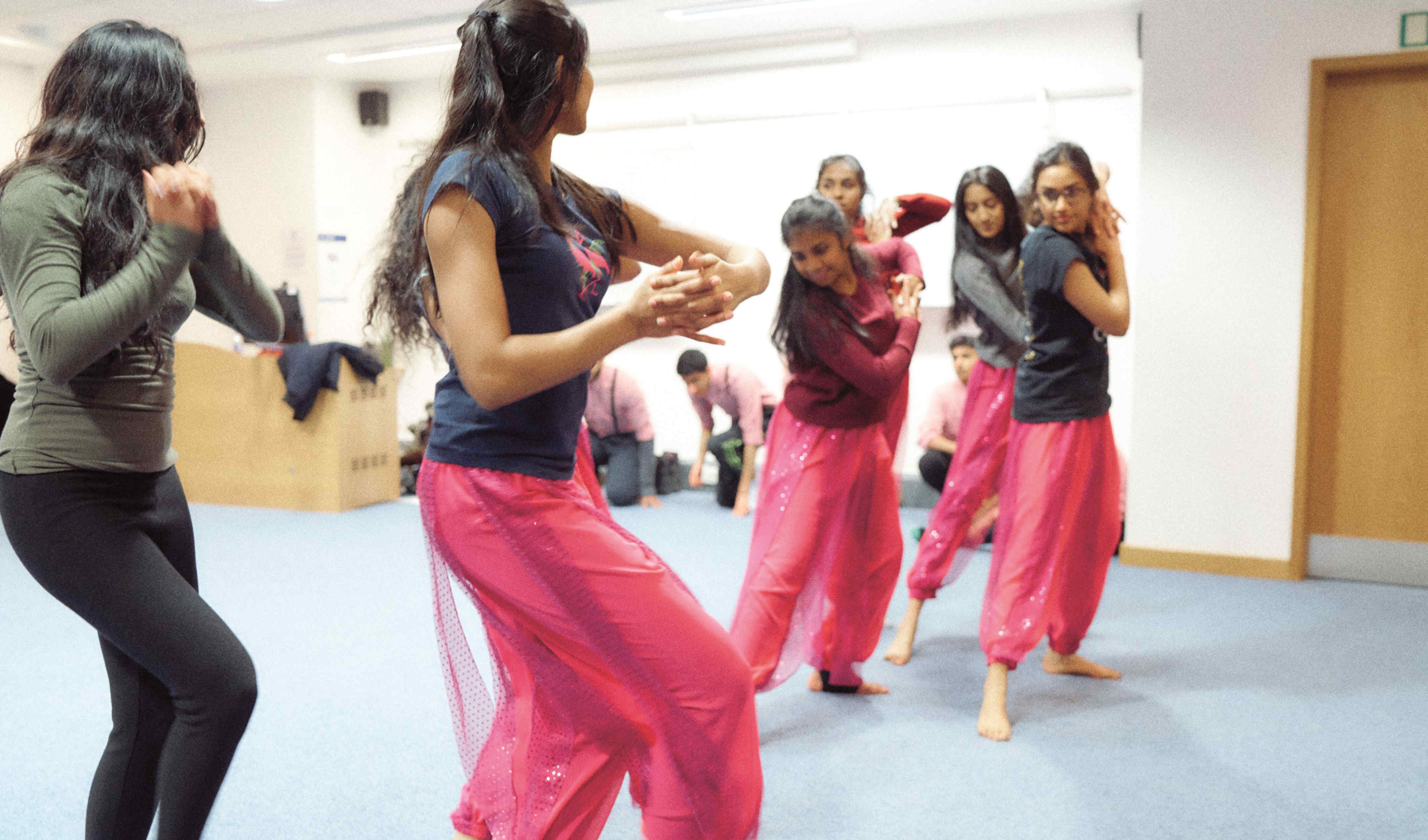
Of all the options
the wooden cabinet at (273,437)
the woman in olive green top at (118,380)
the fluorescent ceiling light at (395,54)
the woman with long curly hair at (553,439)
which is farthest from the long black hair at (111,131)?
the fluorescent ceiling light at (395,54)

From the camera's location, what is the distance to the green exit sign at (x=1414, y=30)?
12.4 feet

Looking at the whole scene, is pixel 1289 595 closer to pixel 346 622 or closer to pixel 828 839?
pixel 828 839

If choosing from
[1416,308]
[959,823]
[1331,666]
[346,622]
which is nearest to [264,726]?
[346,622]

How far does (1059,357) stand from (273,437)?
4.30 metres

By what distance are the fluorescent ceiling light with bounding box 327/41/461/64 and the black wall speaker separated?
0.47 m

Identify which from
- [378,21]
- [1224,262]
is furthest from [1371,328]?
[378,21]

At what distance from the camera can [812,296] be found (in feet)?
7.80

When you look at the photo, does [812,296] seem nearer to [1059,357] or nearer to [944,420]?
[1059,357]

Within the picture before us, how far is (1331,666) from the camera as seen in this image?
2.93m

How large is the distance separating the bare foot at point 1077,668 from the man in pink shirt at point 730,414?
2670 mm

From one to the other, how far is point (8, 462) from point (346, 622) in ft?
7.32

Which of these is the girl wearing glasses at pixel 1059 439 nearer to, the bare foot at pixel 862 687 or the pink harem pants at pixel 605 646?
the bare foot at pixel 862 687

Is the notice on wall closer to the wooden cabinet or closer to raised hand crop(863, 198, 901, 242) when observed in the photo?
the wooden cabinet

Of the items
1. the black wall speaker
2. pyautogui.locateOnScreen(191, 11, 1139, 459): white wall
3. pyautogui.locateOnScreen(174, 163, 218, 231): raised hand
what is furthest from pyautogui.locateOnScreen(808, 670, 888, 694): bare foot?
the black wall speaker
